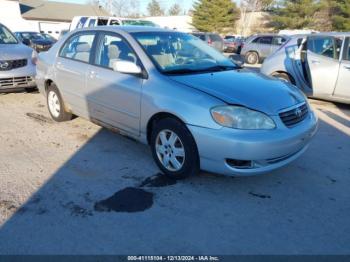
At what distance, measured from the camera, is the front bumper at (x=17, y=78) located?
7.38 m

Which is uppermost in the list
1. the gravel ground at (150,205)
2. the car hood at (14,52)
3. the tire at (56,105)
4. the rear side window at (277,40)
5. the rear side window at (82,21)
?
the rear side window at (82,21)

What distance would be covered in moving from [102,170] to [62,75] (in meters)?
2.01

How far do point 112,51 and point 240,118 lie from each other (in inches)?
82.1

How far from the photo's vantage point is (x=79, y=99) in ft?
16.7

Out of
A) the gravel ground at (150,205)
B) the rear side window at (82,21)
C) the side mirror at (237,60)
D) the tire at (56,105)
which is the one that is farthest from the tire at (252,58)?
the tire at (56,105)

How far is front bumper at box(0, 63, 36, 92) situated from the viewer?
24.2 ft

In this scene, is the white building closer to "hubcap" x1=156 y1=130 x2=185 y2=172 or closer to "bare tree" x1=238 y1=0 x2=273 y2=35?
"bare tree" x1=238 y1=0 x2=273 y2=35

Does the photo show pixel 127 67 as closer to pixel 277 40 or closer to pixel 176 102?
pixel 176 102

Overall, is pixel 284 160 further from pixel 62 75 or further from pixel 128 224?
pixel 62 75

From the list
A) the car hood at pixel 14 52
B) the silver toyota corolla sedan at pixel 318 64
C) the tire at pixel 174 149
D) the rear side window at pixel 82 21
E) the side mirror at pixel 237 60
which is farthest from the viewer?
the rear side window at pixel 82 21

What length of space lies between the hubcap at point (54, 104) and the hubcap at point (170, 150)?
2.59m

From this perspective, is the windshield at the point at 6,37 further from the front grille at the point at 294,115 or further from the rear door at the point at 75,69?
the front grille at the point at 294,115

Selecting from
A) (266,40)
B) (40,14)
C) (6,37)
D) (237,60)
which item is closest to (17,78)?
(6,37)

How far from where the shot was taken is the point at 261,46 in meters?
18.8
